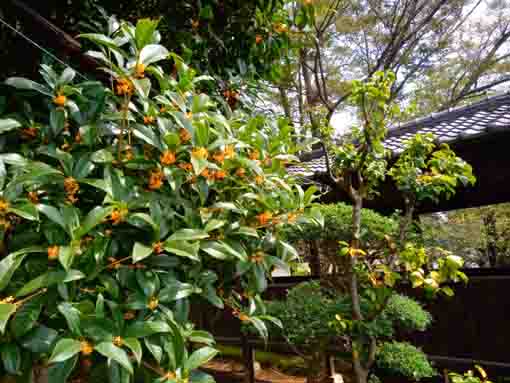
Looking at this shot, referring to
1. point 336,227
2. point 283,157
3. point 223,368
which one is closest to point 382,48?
point 336,227

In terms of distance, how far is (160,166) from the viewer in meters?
1.11

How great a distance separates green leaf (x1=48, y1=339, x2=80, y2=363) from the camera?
733 mm

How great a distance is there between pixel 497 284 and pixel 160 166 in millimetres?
4574

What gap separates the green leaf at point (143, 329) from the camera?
870 millimetres

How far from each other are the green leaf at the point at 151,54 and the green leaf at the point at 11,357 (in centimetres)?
80

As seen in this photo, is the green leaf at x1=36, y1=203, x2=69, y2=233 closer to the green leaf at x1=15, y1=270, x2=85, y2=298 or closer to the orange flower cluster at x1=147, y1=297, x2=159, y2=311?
the green leaf at x1=15, y1=270, x2=85, y2=298

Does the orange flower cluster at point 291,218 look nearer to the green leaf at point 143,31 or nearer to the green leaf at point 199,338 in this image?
the green leaf at point 199,338

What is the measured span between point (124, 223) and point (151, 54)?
51 centimetres

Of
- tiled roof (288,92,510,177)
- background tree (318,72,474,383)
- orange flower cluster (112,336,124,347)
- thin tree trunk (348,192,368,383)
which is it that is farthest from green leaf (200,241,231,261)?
tiled roof (288,92,510,177)

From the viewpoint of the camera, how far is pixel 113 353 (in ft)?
2.52

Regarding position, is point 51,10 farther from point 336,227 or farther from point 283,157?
point 336,227

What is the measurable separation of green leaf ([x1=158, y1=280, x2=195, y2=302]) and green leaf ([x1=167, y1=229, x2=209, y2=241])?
152 millimetres

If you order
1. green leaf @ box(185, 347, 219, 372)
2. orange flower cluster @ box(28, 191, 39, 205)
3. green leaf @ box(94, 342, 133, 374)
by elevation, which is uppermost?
orange flower cluster @ box(28, 191, 39, 205)

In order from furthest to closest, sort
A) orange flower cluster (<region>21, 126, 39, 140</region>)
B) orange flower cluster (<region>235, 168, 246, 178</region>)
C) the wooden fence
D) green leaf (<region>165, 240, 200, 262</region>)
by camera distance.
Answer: the wooden fence
orange flower cluster (<region>235, 168, 246, 178</region>)
orange flower cluster (<region>21, 126, 39, 140</region>)
green leaf (<region>165, 240, 200, 262</region>)
